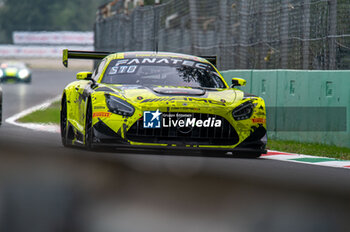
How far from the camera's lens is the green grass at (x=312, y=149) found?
1205cm

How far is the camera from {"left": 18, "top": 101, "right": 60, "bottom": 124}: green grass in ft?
62.5

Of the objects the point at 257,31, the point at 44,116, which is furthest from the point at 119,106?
the point at 44,116

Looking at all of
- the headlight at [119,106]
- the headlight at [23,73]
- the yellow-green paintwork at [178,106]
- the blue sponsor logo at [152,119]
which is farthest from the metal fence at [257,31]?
the headlight at [23,73]

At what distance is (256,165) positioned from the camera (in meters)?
10.1

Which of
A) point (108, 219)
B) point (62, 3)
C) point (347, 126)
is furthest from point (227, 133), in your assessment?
point (62, 3)

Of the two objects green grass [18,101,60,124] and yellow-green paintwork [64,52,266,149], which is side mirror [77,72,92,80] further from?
green grass [18,101,60,124]

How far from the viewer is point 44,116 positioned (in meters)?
20.8

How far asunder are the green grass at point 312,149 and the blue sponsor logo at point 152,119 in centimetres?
282

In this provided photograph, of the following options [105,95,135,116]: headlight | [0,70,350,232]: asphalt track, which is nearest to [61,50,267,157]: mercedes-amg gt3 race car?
[105,95,135,116]: headlight

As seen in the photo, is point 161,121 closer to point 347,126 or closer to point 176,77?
point 176,77

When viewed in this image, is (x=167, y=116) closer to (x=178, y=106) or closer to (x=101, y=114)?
(x=178, y=106)

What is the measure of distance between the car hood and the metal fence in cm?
366

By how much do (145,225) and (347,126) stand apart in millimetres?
7559

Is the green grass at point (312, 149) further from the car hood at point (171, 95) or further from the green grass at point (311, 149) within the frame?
the car hood at point (171, 95)
